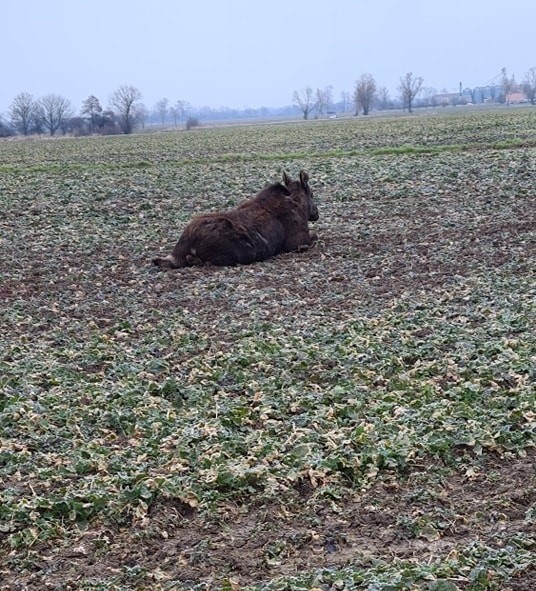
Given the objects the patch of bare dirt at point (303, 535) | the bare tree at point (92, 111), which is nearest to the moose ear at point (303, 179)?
the patch of bare dirt at point (303, 535)

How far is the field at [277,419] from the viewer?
158 inches

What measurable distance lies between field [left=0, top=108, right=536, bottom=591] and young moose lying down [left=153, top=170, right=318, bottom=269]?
29cm

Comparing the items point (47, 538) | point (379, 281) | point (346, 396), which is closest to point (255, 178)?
point (379, 281)

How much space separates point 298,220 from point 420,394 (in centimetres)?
639

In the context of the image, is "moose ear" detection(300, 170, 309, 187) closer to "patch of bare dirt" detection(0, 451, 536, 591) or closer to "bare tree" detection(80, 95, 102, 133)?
"patch of bare dirt" detection(0, 451, 536, 591)

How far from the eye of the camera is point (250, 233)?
1123 cm

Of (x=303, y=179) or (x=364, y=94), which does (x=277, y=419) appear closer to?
(x=303, y=179)

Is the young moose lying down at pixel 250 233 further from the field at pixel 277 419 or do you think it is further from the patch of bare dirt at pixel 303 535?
the patch of bare dirt at pixel 303 535

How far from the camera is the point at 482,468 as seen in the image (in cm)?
479

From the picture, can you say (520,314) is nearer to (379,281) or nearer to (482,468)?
(379,281)

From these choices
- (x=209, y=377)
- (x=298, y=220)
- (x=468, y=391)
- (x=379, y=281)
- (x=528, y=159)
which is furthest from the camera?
(x=528, y=159)

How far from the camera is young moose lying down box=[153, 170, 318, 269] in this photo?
36.1 feet

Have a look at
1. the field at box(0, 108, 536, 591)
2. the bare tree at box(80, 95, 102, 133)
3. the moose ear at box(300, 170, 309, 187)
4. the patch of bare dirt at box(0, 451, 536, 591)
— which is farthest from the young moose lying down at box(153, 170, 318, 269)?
the bare tree at box(80, 95, 102, 133)

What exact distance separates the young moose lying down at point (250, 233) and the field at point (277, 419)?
0.29 metres
